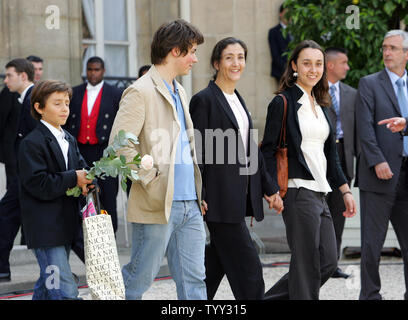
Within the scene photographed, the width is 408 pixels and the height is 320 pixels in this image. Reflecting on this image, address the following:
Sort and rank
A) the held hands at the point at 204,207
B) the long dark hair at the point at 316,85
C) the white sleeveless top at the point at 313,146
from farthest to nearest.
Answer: the long dark hair at the point at 316,85, the white sleeveless top at the point at 313,146, the held hands at the point at 204,207

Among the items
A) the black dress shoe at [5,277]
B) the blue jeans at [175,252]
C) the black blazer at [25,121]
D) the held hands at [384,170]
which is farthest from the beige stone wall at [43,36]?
the blue jeans at [175,252]

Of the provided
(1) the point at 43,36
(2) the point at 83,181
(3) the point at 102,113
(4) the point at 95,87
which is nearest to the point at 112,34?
(1) the point at 43,36

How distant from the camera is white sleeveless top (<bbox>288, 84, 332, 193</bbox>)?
19.0 feet

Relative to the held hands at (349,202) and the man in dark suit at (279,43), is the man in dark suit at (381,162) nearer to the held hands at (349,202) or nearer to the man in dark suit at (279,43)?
the held hands at (349,202)

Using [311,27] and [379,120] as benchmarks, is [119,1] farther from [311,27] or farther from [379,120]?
[379,120]

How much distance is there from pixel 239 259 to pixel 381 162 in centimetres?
156

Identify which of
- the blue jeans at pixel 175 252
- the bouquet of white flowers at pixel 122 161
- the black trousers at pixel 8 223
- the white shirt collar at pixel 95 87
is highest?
the white shirt collar at pixel 95 87

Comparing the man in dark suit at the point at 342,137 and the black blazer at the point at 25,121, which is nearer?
the black blazer at the point at 25,121

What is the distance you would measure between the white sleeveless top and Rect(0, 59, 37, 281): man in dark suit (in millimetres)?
2792

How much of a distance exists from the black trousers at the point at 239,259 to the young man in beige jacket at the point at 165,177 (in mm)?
450

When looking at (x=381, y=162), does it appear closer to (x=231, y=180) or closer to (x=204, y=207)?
(x=231, y=180)

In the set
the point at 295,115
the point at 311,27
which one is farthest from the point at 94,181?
the point at 311,27

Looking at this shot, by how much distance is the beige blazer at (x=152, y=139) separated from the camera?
5.04m

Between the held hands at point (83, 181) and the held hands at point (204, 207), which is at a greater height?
the held hands at point (83, 181)
